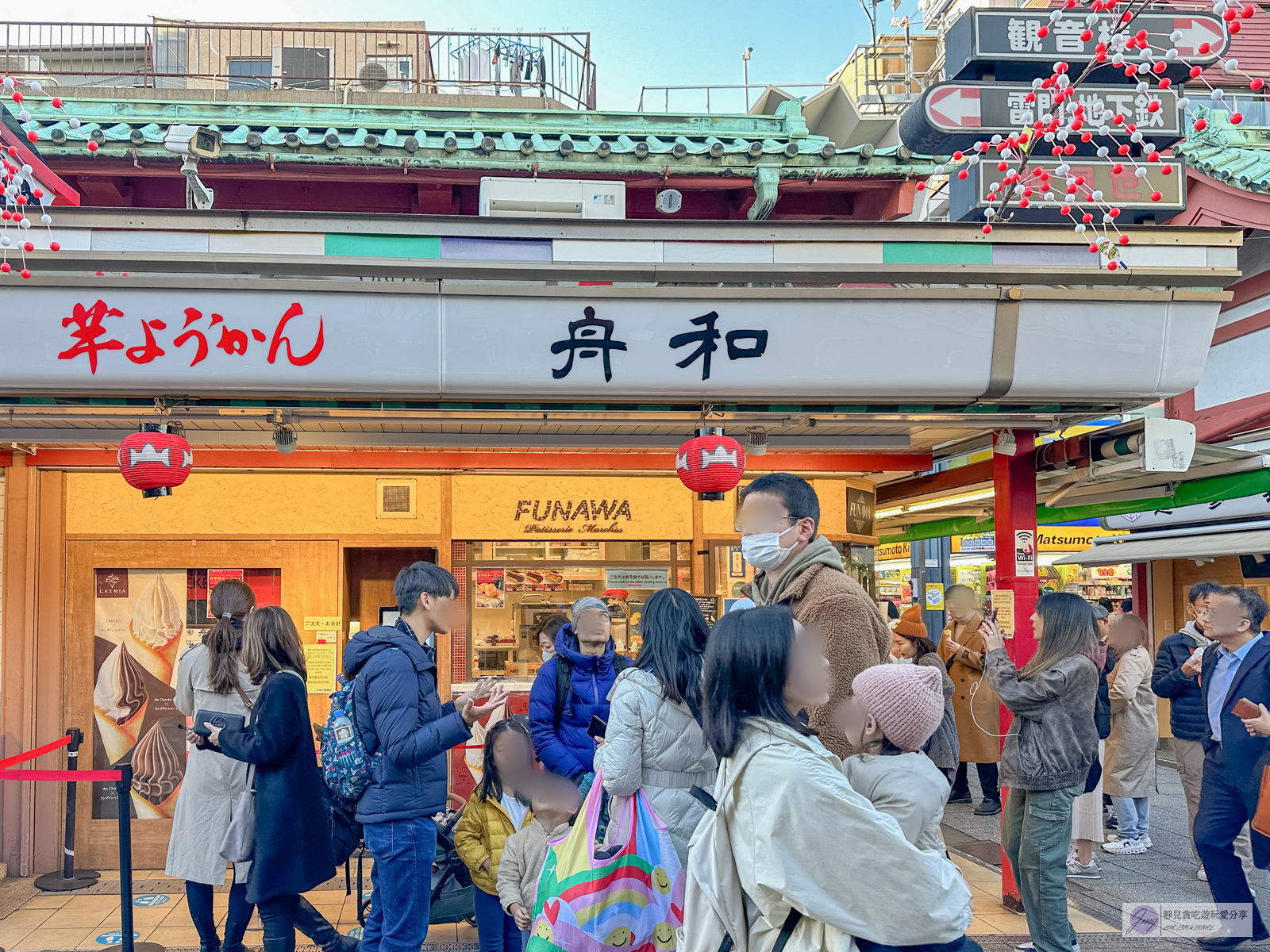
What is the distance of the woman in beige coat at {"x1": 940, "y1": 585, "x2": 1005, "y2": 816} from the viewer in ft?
30.8

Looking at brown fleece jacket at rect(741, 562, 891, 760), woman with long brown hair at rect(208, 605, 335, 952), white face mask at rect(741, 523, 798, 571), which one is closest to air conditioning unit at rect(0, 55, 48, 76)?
woman with long brown hair at rect(208, 605, 335, 952)

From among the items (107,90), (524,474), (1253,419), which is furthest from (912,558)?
(107,90)

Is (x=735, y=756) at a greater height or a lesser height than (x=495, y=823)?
greater

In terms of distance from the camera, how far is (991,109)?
6062mm

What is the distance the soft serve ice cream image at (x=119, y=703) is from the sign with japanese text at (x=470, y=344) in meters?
2.91

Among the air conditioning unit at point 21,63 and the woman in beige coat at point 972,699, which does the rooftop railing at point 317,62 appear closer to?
the air conditioning unit at point 21,63

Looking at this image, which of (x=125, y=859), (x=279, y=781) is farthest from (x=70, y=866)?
(x=279, y=781)

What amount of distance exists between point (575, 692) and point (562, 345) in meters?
1.97

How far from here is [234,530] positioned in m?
8.00

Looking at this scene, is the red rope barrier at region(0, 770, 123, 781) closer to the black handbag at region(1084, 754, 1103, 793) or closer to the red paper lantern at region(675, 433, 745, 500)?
the red paper lantern at region(675, 433, 745, 500)

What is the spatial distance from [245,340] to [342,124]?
109 inches

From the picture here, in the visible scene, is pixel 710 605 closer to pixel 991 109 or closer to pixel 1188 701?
pixel 1188 701

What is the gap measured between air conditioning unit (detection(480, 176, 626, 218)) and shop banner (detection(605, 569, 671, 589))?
3.23m

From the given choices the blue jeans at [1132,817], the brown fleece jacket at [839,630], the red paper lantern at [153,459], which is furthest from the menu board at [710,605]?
the brown fleece jacket at [839,630]
